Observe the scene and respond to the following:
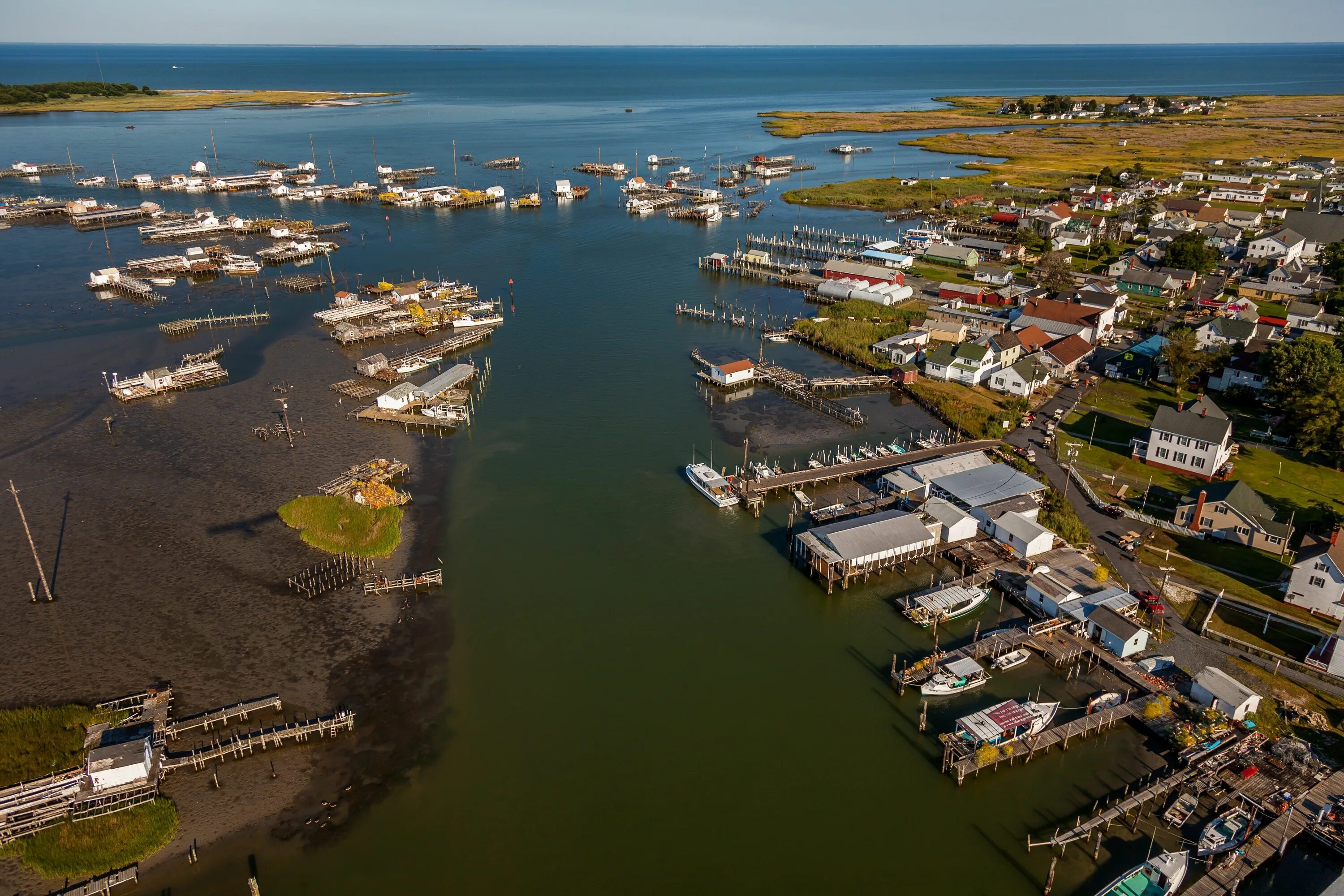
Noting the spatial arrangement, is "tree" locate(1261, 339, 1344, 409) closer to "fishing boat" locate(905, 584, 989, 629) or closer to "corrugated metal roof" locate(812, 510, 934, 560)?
"corrugated metal roof" locate(812, 510, 934, 560)

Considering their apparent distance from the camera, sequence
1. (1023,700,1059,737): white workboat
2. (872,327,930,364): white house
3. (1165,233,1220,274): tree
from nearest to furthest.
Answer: (1023,700,1059,737): white workboat
(872,327,930,364): white house
(1165,233,1220,274): tree

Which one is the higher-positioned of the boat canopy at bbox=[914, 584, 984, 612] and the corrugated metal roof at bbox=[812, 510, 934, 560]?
the corrugated metal roof at bbox=[812, 510, 934, 560]

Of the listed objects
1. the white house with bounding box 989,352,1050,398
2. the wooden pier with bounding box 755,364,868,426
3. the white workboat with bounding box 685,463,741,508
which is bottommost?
the white workboat with bounding box 685,463,741,508

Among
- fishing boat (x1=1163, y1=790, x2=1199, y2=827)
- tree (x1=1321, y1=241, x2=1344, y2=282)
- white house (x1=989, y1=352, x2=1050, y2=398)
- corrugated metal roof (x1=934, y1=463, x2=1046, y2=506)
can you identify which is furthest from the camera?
tree (x1=1321, y1=241, x2=1344, y2=282)

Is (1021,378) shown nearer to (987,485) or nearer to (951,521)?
(987,485)

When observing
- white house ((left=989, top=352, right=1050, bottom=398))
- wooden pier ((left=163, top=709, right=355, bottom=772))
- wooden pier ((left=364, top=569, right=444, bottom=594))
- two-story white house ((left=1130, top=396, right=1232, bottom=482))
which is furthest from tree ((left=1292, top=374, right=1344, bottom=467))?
wooden pier ((left=163, top=709, right=355, bottom=772))

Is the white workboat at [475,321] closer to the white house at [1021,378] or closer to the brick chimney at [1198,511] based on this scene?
the white house at [1021,378]

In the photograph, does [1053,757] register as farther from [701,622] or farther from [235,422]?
[235,422]
